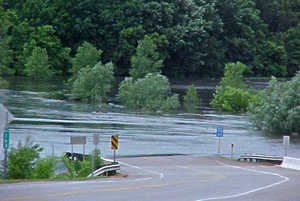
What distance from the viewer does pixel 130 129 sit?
145 feet

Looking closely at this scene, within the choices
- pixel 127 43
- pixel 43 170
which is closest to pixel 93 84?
pixel 127 43

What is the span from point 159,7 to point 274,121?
51.9 meters

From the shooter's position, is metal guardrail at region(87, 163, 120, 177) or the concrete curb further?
the concrete curb

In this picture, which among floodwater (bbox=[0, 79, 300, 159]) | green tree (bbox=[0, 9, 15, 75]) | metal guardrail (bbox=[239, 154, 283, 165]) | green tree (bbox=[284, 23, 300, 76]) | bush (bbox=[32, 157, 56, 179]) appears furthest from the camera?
green tree (bbox=[284, 23, 300, 76])

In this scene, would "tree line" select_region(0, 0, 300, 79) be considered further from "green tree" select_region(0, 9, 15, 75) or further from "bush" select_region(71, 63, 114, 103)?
"bush" select_region(71, 63, 114, 103)

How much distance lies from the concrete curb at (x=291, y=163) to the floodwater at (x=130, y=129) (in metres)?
6.53

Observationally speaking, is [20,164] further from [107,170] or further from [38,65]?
[38,65]

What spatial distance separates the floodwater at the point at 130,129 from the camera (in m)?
35.6

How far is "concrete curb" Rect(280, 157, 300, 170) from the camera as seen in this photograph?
89.8 feet

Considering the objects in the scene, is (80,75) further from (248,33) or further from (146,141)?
(248,33)

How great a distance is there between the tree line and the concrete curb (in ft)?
170

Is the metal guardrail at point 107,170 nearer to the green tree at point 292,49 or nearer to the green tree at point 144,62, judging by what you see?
the green tree at point 144,62

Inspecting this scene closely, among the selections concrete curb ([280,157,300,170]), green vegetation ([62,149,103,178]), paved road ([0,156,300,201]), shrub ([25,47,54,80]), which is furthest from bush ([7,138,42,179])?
shrub ([25,47,54,80])

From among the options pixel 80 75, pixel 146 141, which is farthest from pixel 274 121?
pixel 80 75
